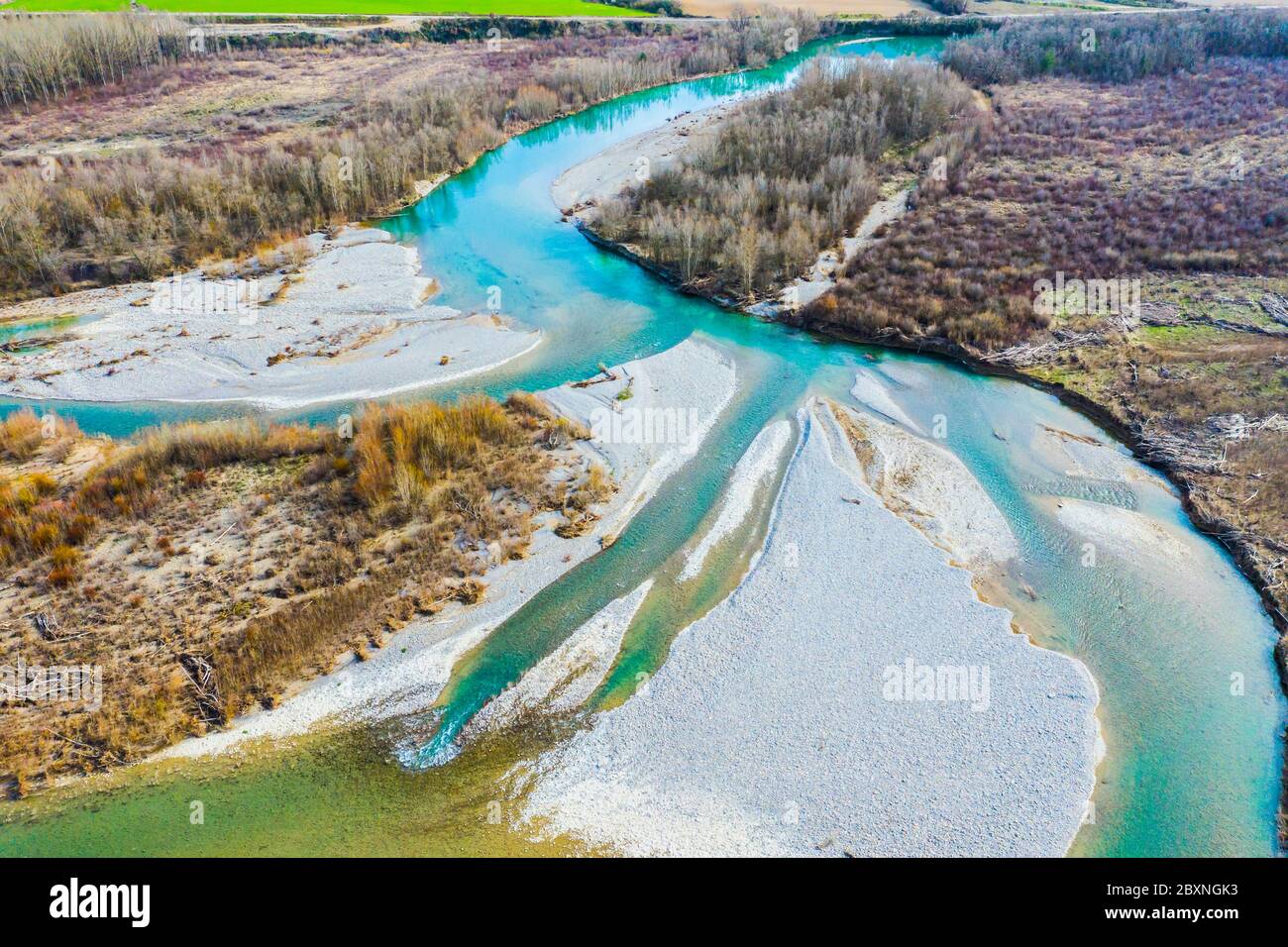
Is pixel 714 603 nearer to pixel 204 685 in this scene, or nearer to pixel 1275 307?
pixel 204 685

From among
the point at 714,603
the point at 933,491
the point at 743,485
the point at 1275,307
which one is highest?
the point at 1275,307

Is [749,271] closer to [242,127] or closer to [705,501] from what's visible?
[705,501]

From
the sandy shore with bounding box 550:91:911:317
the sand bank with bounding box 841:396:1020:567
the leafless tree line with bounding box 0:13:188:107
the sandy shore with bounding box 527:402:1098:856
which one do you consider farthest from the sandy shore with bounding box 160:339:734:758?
the leafless tree line with bounding box 0:13:188:107

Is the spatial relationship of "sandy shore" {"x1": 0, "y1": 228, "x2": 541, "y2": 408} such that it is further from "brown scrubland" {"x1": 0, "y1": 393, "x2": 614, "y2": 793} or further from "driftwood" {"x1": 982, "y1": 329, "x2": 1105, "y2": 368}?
"driftwood" {"x1": 982, "y1": 329, "x2": 1105, "y2": 368}

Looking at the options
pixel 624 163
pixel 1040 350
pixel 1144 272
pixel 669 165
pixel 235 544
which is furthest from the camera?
pixel 624 163

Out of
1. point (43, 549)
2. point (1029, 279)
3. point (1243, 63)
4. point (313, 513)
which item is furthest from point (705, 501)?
point (1243, 63)

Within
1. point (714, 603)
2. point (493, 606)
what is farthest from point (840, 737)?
point (493, 606)
